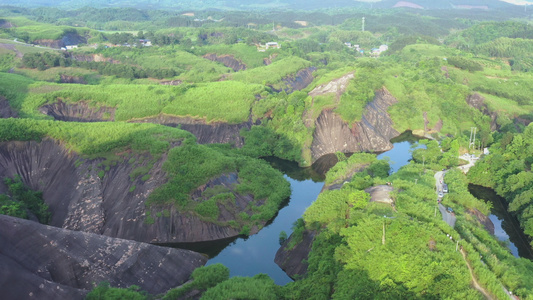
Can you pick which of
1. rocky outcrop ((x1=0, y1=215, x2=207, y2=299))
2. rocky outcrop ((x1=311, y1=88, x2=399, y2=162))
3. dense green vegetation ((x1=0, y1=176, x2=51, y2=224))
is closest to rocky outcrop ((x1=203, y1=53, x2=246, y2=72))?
rocky outcrop ((x1=311, y1=88, x2=399, y2=162))

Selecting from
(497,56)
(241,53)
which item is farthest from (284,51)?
(497,56)

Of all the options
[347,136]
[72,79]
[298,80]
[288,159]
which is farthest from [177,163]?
[298,80]

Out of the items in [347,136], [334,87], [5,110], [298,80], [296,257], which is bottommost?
[298,80]

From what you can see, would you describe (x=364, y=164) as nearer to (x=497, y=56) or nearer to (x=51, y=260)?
(x=51, y=260)

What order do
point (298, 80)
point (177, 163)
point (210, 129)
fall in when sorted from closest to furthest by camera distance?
point (177, 163) → point (210, 129) → point (298, 80)

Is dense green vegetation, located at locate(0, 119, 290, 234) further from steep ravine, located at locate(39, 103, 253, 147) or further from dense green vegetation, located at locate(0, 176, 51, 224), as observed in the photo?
steep ravine, located at locate(39, 103, 253, 147)

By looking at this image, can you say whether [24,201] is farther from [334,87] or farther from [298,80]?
[298,80]

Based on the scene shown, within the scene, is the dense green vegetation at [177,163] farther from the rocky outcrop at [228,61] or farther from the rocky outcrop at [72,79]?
the rocky outcrop at [228,61]

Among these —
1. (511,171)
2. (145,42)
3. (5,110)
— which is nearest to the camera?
(511,171)
